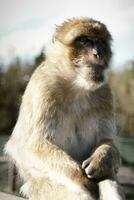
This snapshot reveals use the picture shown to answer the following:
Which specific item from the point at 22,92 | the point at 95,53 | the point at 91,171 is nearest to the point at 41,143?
the point at 91,171

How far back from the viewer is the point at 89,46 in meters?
3.33

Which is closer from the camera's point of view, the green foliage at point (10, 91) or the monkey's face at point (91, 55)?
the monkey's face at point (91, 55)

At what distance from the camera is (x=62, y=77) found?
3480 millimetres

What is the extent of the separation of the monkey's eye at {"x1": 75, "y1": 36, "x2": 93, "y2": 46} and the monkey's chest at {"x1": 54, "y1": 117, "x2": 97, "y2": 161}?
439 mm

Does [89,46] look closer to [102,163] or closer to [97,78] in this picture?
[97,78]

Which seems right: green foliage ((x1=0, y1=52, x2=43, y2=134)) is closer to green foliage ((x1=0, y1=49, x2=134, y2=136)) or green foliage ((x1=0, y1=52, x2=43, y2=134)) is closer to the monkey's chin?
green foliage ((x1=0, y1=49, x2=134, y2=136))

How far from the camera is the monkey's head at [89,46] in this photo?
3.26 meters

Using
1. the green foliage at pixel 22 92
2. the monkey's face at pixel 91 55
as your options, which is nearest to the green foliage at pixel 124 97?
the green foliage at pixel 22 92

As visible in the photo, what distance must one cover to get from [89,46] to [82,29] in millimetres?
109

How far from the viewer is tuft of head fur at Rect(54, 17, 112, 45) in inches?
132

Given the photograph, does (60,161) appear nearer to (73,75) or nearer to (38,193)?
(38,193)

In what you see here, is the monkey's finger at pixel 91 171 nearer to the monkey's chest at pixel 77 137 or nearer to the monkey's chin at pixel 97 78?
the monkey's chest at pixel 77 137

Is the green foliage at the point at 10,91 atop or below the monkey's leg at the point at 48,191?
below

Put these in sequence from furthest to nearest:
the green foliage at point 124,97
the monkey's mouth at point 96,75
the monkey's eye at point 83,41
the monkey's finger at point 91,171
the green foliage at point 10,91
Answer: the green foliage at point 10,91
the green foliage at point 124,97
the monkey's eye at point 83,41
the monkey's mouth at point 96,75
the monkey's finger at point 91,171
